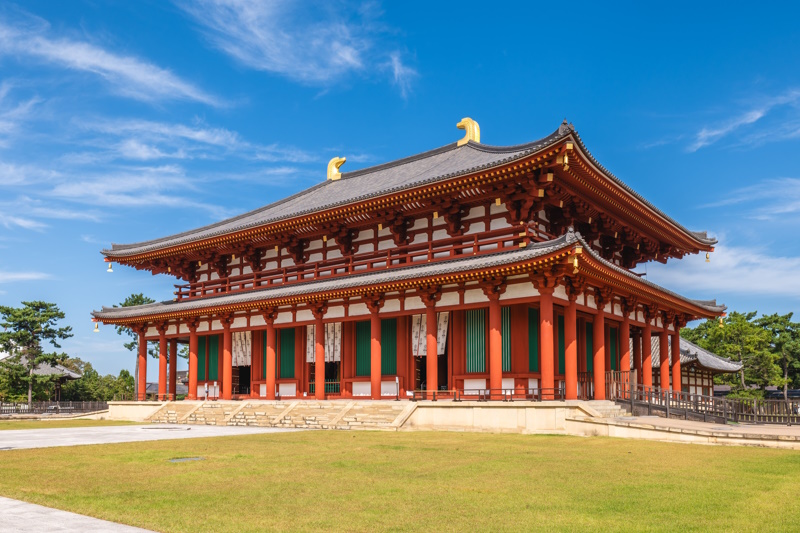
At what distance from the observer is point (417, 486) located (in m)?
11.2

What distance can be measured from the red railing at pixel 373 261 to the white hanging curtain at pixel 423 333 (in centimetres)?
228

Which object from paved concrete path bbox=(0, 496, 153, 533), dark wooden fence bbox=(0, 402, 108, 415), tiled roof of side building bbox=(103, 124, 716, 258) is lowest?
dark wooden fence bbox=(0, 402, 108, 415)

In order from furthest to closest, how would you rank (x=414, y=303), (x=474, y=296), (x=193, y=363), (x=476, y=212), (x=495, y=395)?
1. (x=193, y=363)
2. (x=414, y=303)
3. (x=476, y=212)
4. (x=474, y=296)
5. (x=495, y=395)

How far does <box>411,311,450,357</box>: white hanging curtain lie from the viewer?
27423 mm

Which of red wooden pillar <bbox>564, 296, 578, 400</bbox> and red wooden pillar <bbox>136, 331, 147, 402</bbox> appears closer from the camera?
red wooden pillar <bbox>564, 296, 578, 400</bbox>

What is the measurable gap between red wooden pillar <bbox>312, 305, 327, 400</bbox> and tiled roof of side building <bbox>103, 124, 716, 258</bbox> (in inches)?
171

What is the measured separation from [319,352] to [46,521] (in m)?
21.8

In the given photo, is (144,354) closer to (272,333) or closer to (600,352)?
(272,333)

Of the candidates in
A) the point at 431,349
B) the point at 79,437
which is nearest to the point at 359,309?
the point at 431,349

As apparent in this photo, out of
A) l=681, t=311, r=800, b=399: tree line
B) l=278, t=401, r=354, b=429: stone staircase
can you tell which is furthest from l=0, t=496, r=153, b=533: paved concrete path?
l=681, t=311, r=800, b=399: tree line

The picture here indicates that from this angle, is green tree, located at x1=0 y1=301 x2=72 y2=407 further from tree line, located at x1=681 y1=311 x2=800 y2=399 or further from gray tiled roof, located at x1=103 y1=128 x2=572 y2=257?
tree line, located at x1=681 y1=311 x2=800 y2=399

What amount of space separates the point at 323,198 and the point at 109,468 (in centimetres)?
2457

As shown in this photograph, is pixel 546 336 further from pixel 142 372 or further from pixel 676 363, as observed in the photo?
pixel 142 372

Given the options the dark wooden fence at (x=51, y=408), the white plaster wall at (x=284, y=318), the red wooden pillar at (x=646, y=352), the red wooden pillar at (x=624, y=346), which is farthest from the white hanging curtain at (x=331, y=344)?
the dark wooden fence at (x=51, y=408)
